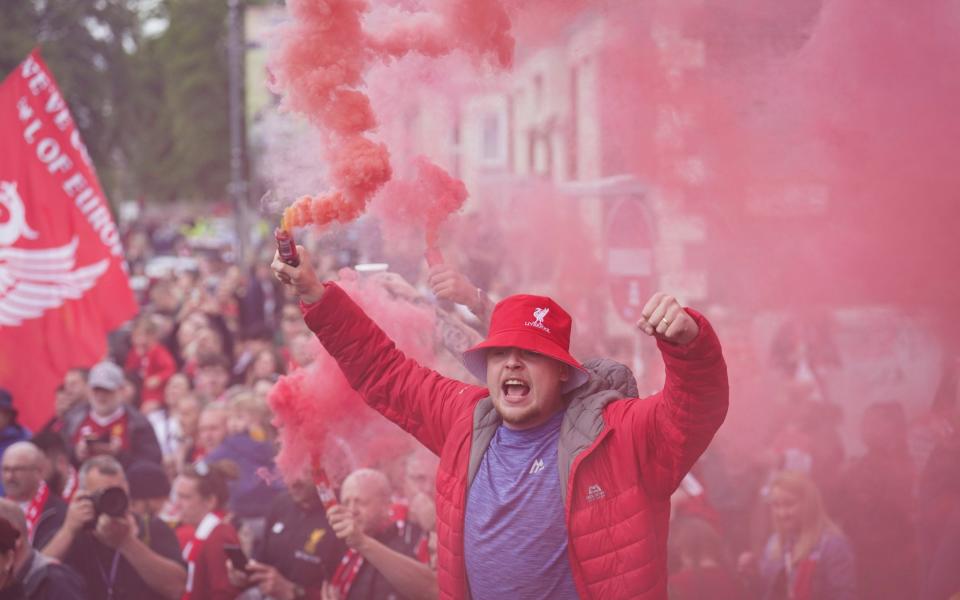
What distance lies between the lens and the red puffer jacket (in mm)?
3168

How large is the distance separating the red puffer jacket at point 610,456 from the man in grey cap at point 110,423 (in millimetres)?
4584

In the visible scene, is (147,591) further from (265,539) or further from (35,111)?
(35,111)

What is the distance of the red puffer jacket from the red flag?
461 cm

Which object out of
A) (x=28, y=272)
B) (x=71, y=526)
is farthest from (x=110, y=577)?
(x=28, y=272)

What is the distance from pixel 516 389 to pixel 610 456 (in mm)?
352

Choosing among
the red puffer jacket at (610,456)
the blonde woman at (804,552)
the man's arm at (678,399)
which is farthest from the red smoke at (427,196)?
the blonde woman at (804,552)

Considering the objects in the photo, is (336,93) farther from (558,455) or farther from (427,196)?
(558,455)

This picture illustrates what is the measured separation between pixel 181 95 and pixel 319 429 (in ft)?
149

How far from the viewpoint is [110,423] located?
8.14 metres

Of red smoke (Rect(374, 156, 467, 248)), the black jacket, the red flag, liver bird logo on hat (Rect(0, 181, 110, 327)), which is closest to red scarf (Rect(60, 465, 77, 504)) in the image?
the red flag

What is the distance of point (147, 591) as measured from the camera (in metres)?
5.37

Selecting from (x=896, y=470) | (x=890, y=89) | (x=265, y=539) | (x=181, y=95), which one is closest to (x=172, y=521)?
(x=265, y=539)

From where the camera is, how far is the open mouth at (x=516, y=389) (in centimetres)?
348

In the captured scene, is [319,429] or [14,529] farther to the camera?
[319,429]
